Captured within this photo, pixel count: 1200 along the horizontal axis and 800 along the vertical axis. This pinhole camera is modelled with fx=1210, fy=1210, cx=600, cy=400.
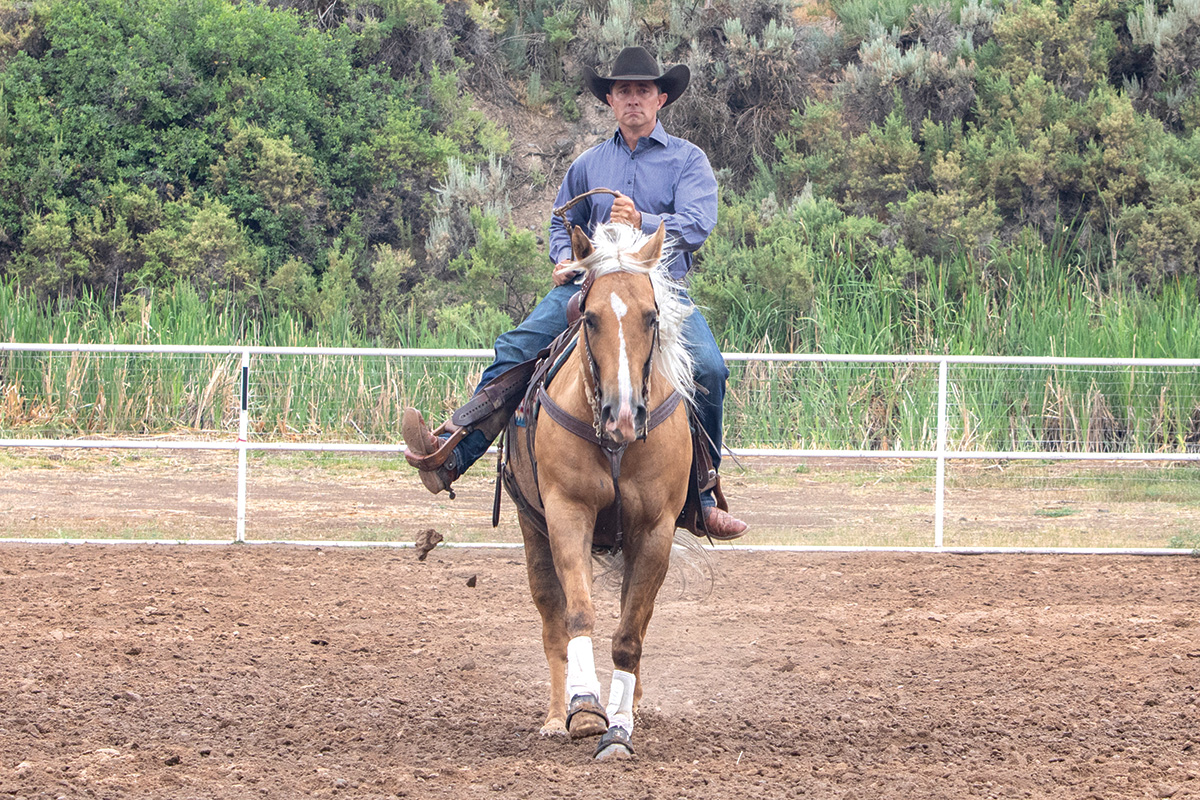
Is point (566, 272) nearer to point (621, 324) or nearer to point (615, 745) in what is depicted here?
point (621, 324)

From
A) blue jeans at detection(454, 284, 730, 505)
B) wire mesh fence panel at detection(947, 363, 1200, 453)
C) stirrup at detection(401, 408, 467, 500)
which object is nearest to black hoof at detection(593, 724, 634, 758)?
blue jeans at detection(454, 284, 730, 505)

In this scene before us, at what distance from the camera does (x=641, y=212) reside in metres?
5.00

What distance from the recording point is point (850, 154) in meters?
17.8

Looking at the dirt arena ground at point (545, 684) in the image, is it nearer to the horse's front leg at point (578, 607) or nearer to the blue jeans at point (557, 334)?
the horse's front leg at point (578, 607)

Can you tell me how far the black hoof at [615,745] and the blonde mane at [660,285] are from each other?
121 centimetres

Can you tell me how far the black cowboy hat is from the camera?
5.09 metres

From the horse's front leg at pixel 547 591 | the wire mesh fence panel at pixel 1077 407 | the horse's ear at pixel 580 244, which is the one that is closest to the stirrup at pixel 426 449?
the horse's front leg at pixel 547 591

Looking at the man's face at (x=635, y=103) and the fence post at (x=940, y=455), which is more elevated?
the man's face at (x=635, y=103)

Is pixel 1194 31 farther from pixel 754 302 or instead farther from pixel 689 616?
pixel 689 616

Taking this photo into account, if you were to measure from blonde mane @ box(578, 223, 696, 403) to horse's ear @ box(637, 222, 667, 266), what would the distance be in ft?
0.05

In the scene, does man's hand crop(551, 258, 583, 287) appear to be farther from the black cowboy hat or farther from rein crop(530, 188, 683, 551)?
the black cowboy hat

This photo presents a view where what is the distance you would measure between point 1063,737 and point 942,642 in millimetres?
1885

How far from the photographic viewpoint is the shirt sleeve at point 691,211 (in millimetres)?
4836

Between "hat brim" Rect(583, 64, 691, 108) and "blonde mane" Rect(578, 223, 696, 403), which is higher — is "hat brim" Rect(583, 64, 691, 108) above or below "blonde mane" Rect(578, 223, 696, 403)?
above
